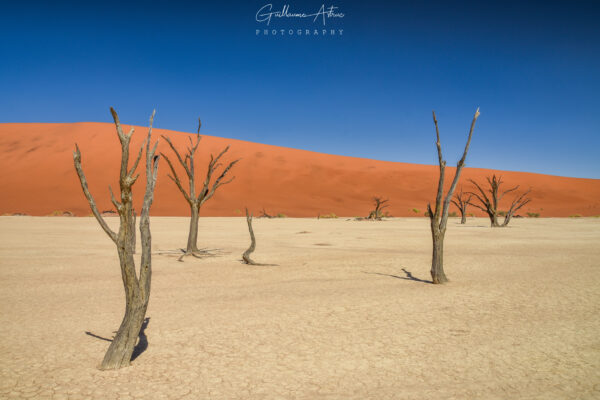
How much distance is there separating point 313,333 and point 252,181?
4502cm

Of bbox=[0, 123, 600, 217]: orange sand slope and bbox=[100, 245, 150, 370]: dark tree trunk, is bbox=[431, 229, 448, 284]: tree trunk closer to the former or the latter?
bbox=[100, 245, 150, 370]: dark tree trunk

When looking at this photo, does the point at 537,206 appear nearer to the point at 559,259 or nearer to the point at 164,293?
the point at 559,259

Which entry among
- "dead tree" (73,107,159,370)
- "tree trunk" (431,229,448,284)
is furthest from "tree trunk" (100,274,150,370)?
"tree trunk" (431,229,448,284)

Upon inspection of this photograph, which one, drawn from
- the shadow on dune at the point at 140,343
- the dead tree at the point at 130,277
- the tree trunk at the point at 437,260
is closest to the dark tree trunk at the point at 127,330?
the dead tree at the point at 130,277

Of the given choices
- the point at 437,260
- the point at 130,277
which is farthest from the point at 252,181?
the point at 130,277

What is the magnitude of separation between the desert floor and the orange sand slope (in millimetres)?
29435

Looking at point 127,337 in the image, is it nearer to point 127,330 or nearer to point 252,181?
point 127,330

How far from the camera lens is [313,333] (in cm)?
419

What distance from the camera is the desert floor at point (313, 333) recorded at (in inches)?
119

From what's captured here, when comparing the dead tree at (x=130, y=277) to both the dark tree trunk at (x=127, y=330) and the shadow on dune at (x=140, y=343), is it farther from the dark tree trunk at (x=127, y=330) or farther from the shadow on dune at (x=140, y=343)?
the shadow on dune at (x=140, y=343)

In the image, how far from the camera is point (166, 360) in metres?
3.51

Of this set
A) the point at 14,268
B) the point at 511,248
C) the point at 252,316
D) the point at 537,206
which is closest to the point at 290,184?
the point at 537,206

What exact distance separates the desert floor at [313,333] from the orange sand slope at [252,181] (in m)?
29.4

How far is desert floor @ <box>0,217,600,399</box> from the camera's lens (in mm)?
3020
